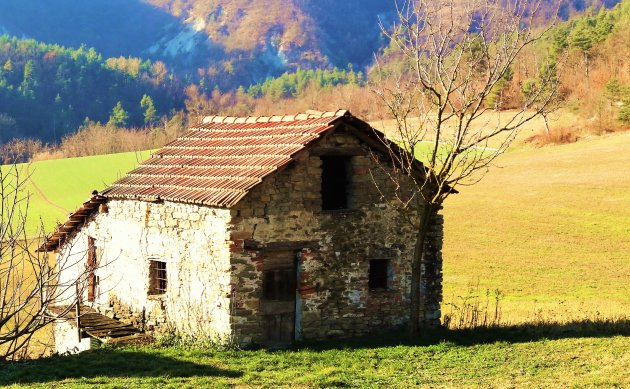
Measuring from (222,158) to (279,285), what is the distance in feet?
12.3

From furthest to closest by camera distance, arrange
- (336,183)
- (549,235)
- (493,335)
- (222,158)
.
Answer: (549,235) → (222,158) → (336,183) → (493,335)

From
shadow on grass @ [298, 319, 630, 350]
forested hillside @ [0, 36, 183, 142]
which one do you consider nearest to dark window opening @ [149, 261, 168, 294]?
shadow on grass @ [298, 319, 630, 350]

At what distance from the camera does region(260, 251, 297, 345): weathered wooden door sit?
17.3 m

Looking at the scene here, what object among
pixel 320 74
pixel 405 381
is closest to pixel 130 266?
pixel 405 381

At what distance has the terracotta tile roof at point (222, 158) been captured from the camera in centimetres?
1730

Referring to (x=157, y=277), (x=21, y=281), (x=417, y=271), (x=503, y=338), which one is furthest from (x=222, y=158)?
(x=21, y=281)

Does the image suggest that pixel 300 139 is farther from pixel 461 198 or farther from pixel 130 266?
pixel 461 198

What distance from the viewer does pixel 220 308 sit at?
1698 centimetres

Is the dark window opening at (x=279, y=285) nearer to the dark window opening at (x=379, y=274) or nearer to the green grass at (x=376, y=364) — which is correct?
the green grass at (x=376, y=364)

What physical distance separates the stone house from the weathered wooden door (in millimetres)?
21

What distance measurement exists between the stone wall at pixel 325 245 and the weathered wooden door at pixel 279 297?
7.2 inches

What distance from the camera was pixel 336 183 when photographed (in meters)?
18.7

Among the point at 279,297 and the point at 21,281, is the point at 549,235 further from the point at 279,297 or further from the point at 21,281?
the point at 21,281

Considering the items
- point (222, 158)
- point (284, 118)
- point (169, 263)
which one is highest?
point (284, 118)
